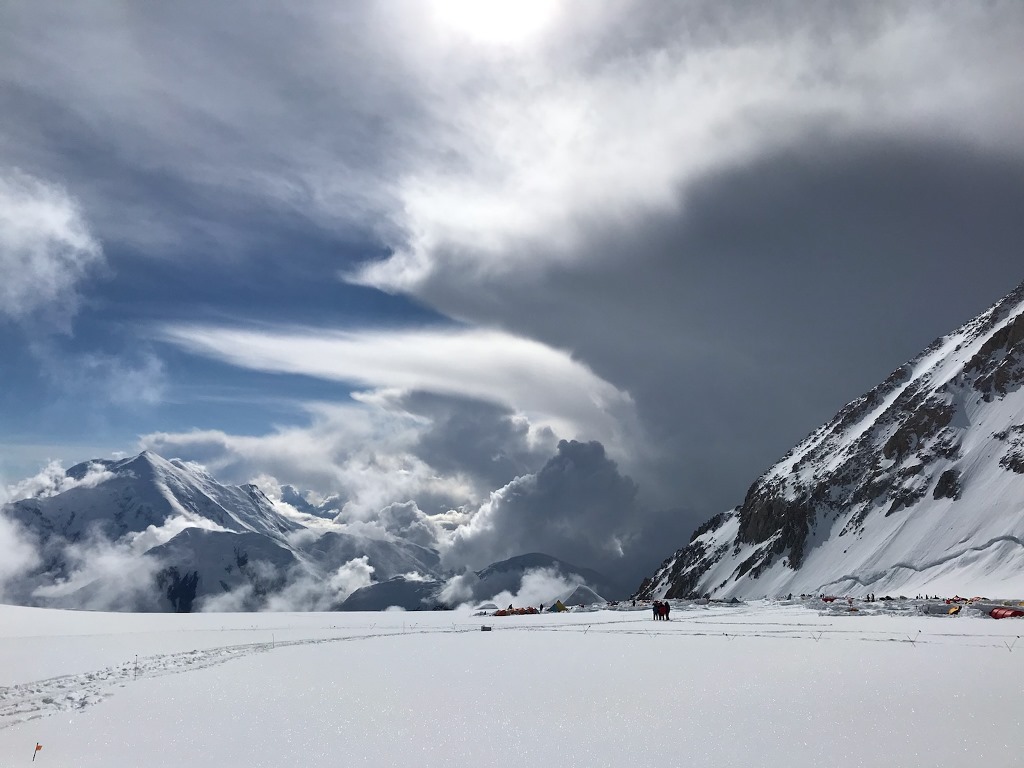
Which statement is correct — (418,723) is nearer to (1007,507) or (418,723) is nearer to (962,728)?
(962,728)

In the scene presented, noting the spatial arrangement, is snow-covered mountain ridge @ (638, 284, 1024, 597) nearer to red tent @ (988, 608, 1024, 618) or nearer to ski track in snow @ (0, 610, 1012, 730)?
red tent @ (988, 608, 1024, 618)

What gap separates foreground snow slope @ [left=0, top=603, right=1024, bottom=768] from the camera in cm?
1533

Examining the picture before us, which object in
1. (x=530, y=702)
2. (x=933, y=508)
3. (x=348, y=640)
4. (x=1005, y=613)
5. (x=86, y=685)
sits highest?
(x=933, y=508)

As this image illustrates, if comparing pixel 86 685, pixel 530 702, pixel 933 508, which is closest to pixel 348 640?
pixel 86 685

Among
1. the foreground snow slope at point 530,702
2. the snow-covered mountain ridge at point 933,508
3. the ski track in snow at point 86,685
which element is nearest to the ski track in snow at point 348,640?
the ski track in snow at point 86,685

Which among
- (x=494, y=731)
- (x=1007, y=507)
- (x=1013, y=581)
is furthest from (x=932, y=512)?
(x=494, y=731)

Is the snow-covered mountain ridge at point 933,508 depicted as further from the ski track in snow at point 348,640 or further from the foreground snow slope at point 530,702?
the foreground snow slope at point 530,702

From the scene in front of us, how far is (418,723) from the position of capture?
18312mm

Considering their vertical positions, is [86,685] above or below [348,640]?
below

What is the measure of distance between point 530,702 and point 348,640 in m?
24.0

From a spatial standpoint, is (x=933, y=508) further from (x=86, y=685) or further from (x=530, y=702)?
(x=86, y=685)

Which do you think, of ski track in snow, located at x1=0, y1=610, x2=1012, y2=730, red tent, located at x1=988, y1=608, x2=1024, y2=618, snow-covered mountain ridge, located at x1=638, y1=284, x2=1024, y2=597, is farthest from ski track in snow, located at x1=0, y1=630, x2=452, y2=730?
snow-covered mountain ridge, located at x1=638, y1=284, x2=1024, y2=597

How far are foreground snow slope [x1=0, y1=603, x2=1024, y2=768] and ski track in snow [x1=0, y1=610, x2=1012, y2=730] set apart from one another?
16 cm

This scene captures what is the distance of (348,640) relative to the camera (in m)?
41.5
